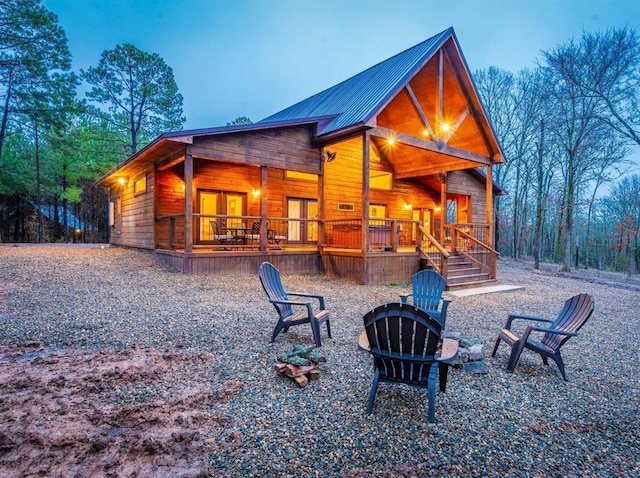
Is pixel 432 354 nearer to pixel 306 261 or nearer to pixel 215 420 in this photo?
pixel 215 420

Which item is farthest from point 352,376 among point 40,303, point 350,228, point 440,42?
point 440,42

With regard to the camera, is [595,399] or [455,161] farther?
[455,161]

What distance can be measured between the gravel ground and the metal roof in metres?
5.37

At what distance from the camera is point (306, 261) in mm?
10250

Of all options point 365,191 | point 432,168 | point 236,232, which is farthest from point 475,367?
point 432,168

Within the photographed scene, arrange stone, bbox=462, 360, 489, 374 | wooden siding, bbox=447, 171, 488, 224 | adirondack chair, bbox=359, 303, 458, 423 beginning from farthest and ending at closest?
wooden siding, bbox=447, 171, 488, 224, stone, bbox=462, 360, 489, 374, adirondack chair, bbox=359, 303, 458, 423

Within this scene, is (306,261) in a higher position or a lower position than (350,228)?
lower

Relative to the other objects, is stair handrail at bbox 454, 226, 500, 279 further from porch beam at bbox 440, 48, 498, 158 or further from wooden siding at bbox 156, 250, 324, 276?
wooden siding at bbox 156, 250, 324, 276

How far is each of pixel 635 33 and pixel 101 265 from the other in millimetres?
18450

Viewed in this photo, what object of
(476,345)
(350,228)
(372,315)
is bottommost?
(476,345)

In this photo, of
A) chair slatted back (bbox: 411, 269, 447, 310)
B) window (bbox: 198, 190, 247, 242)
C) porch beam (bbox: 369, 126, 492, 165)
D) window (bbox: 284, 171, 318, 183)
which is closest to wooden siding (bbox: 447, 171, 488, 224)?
porch beam (bbox: 369, 126, 492, 165)

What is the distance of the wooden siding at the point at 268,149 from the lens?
29.3ft

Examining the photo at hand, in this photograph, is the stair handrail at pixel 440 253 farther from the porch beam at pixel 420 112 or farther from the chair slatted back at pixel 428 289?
the chair slatted back at pixel 428 289

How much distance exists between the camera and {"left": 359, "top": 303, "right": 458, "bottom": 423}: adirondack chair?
2789 mm
